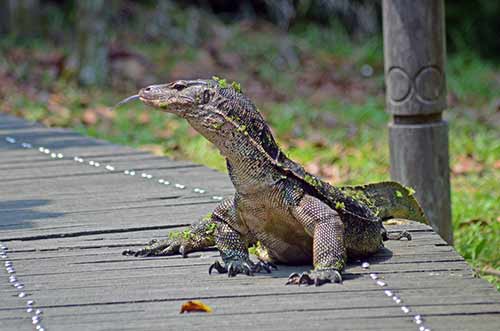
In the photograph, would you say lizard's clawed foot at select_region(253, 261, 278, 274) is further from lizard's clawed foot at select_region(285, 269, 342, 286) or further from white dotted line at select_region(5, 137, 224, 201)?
white dotted line at select_region(5, 137, 224, 201)

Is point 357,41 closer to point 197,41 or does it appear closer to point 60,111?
point 197,41

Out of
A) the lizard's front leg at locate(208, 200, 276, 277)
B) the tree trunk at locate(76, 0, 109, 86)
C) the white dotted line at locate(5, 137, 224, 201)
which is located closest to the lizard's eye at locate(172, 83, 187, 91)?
the lizard's front leg at locate(208, 200, 276, 277)

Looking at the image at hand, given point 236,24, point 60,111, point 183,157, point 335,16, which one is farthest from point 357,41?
point 183,157

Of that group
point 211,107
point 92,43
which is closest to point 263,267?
point 211,107

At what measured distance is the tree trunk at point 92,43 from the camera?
35.8 ft

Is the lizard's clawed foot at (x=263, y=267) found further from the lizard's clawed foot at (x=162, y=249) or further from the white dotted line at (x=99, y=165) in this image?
the white dotted line at (x=99, y=165)

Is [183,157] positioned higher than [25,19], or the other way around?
[25,19]

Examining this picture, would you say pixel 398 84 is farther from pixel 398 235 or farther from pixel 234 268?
pixel 234 268

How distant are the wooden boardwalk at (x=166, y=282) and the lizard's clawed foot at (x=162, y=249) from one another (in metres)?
0.05

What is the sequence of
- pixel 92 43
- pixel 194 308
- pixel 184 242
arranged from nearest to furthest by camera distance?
pixel 194 308 < pixel 184 242 < pixel 92 43

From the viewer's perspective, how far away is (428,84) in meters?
5.61

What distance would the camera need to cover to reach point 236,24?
1458 centimetres

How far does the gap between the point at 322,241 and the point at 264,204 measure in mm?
273

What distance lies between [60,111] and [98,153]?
3110mm
